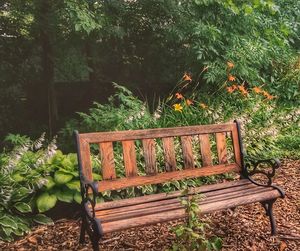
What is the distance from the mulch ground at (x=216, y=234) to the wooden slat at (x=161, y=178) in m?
0.46

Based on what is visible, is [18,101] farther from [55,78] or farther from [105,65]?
[105,65]

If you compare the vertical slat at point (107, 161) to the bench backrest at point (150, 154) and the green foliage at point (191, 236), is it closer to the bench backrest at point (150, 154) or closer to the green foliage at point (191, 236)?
the bench backrest at point (150, 154)

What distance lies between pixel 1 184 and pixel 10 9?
4.56 m

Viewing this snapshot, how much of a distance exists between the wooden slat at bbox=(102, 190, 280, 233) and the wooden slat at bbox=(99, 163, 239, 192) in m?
0.53

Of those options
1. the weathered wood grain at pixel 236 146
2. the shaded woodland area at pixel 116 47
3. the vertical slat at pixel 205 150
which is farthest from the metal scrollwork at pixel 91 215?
the shaded woodland area at pixel 116 47

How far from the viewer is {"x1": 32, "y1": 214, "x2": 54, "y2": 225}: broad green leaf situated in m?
4.06

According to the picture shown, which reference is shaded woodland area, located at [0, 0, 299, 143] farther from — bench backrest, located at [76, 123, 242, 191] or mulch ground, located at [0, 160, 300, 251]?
mulch ground, located at [0, 160, 300, 251]

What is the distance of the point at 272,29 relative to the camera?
7.42 m

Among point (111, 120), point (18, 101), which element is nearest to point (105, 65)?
point (18, 101)

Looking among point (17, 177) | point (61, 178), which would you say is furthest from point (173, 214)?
point (17, 177)

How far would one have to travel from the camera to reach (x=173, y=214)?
10.9 feet

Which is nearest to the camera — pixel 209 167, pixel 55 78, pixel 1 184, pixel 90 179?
pixel 90 179

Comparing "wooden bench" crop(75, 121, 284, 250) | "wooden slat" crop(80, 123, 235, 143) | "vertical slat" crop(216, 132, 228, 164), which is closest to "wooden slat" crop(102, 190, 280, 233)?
"wooden bench" crop(75, 121, 284, 250)

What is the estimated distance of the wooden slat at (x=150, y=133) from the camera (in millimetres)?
3610
